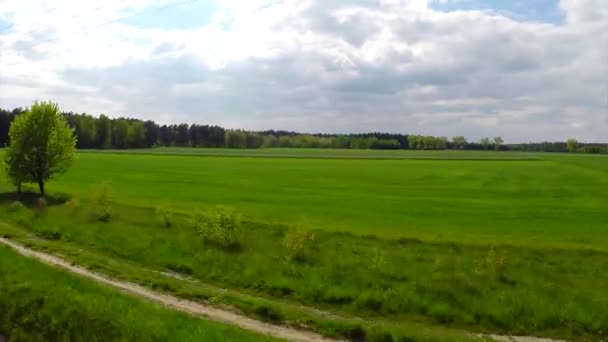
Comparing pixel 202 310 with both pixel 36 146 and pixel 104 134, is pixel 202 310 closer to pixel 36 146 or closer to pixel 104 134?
pixel 36 146

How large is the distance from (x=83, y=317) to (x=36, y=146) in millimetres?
36137

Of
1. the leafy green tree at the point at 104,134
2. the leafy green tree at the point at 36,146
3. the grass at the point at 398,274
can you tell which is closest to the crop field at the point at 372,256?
the grass at the point at 398,274

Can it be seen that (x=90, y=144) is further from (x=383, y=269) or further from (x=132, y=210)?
(x=383, y=269)

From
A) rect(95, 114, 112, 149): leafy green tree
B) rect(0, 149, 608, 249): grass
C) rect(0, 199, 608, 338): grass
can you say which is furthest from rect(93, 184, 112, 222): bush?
rect(95, 114, 112, 149): leafy green tree

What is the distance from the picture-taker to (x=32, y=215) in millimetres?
33781

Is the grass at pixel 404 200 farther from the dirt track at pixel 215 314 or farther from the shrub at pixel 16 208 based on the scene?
the dirt track at pixel 215 314

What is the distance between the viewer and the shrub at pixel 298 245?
22.5 m

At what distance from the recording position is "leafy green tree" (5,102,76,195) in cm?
4588

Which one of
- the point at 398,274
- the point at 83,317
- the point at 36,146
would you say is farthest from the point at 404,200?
the point at 83,317

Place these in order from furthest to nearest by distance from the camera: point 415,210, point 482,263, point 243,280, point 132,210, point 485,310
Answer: point 415,210, point 132,210, point 482,263, point 243,280, point 485,310

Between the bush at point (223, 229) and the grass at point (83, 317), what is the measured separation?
7691mm

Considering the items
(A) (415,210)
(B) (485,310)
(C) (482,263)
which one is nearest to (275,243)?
(C) (482,263)

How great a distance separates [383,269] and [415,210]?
1962 centimetres

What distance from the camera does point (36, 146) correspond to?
4681 cm
